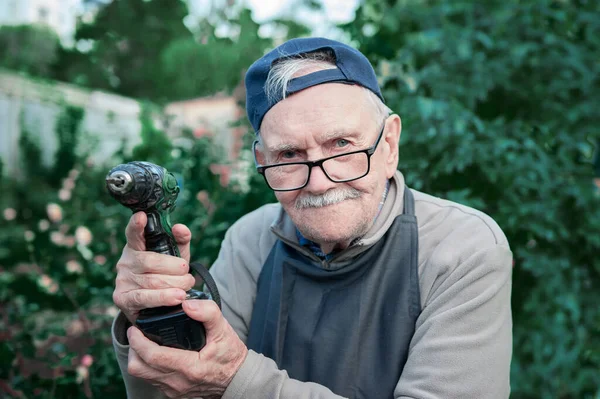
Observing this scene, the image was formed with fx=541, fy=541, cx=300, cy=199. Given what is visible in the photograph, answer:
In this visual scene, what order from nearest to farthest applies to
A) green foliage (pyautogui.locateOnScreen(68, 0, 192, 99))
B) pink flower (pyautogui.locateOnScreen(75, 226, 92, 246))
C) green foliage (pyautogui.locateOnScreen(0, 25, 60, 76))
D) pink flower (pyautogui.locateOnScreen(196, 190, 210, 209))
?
1. pink flower (pyautogui.locateOnScreen(196, 190, 210, 209))
2. pink flower (pyautogui.locateOnScreen(75, 226, 92, 246))
3. green foliage (pyautogui.locateOnScreen(0, 25, 60, 76))
4. green foliage (pyautogui.locateOnScreen(68, 0, 192, 99))

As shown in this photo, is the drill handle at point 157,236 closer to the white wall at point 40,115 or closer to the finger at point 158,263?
the finger at point 158,263

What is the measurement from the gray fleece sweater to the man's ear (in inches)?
2.2

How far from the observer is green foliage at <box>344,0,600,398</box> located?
2.64 m

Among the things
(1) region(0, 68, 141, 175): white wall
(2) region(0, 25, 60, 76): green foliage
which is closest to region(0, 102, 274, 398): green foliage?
(1) region(0, 68, 141, 175): white wall

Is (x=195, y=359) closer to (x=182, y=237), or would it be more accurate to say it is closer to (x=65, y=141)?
(x=182, y=237)

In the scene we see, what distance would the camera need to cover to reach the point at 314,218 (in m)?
1.75

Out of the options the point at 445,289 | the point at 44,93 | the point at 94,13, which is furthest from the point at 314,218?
the point at 94,13

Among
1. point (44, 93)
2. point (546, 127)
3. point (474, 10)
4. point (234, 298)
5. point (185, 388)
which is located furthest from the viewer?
point (44, 93)

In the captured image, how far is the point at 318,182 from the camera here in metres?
1.71

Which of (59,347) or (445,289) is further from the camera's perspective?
(59,347)

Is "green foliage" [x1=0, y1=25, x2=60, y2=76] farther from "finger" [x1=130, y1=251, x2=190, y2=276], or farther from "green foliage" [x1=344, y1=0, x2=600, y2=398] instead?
"finger" [x1=130, y1=251, x2=190, y2=276]

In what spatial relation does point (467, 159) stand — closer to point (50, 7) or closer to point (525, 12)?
point (525, 12)

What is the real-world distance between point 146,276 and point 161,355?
214 millimetres

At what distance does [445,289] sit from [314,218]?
461 millimetres
